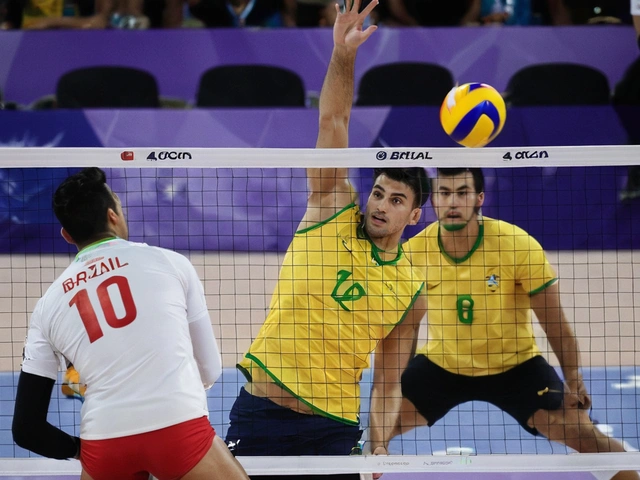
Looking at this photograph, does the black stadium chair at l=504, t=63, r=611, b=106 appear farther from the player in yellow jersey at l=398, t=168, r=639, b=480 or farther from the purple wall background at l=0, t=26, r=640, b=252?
the player in yellow jersey at l=398, t=168, r=639, b=480

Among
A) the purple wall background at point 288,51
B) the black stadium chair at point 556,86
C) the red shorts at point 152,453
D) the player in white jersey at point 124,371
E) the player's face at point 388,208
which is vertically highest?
the purple wall background at point 288,51

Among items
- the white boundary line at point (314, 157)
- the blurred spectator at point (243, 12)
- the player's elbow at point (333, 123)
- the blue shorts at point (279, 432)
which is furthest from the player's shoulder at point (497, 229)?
the blurred spectator at point (243, 12)

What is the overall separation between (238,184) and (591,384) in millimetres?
3568

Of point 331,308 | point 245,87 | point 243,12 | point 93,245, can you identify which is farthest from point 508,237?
point 243,12

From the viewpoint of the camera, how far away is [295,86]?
8938mm

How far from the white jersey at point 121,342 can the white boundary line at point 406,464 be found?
3.48 ft

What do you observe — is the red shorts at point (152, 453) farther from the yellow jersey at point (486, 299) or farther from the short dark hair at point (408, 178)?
the yellow jersey at point (486, 299)

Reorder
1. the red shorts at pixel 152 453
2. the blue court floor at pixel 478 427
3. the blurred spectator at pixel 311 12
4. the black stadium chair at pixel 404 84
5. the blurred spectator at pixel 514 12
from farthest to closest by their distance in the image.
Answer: the blurred spectator at pixel 311 12, the blurred spectator at pixel 514 12, the black stadium chair at pixel 404 84, the blue court floor at pixel 478 427, the red shorts at pixel 152 453

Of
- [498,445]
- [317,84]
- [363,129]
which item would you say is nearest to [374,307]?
[498,445]

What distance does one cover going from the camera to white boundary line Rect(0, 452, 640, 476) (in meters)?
4.12

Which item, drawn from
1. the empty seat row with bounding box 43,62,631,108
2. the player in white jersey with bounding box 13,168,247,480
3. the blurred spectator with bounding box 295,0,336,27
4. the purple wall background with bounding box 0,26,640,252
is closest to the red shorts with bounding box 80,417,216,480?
the player in white jersey with bounding box 13,168,247,480

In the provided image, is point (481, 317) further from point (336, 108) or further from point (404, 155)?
point (336, 108)

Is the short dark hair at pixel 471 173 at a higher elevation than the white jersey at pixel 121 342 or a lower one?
higher

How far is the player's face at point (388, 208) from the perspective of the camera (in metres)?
4.41
